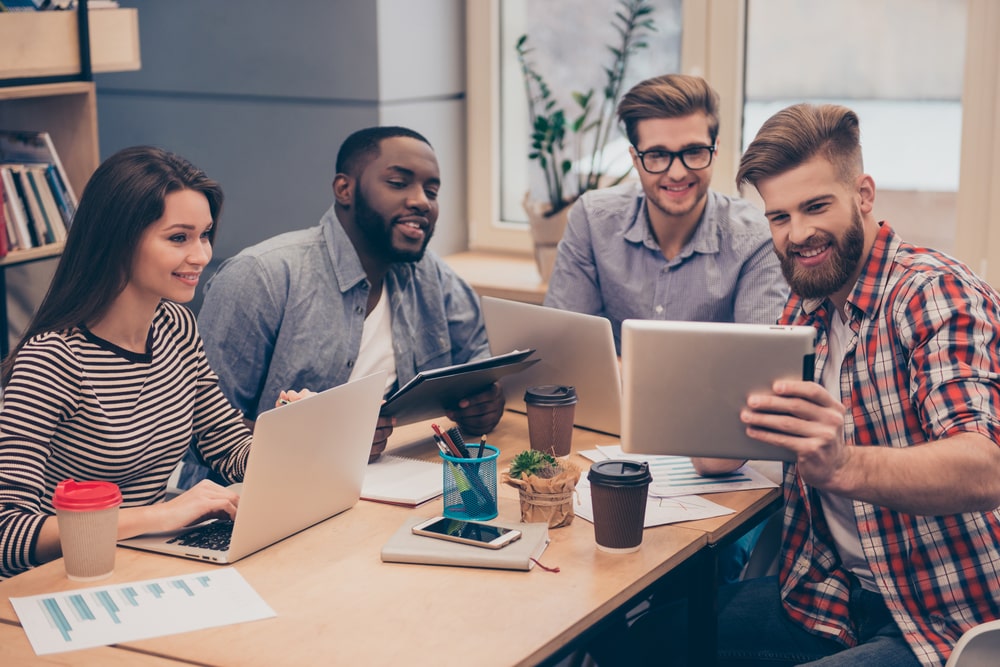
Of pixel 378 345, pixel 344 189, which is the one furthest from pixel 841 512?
pixel 344 189

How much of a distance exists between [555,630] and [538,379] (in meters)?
0.96

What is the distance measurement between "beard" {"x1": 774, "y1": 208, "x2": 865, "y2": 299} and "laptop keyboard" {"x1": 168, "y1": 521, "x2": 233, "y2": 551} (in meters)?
1.05

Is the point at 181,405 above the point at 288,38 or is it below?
below

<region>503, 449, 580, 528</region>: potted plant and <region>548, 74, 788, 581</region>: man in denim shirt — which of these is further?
<region>548, 74, 788, 581</region>: man in denim shirt

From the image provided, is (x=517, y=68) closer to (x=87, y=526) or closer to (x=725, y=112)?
(x=725, y=112)

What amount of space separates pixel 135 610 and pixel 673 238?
67.3 inches

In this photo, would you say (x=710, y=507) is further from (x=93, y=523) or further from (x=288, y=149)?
(x=288, y=149)

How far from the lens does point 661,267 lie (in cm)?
284

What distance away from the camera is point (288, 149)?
3936 mm

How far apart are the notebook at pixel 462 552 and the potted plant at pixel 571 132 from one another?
1888 millimetres

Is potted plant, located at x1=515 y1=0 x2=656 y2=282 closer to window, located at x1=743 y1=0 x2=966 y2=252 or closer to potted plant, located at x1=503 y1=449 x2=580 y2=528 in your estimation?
window, located at x1=743 y1=0 x2=966 y2=252

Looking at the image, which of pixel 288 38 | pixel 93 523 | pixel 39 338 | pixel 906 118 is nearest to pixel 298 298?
pixel 39 338

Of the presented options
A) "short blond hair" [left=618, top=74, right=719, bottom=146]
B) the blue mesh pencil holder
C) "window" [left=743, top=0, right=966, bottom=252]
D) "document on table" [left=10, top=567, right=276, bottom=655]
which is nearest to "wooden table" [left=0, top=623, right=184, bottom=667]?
"document on table" [left=10, top=567, right=276, bottom=655]

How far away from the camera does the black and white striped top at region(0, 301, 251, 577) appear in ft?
5.83
